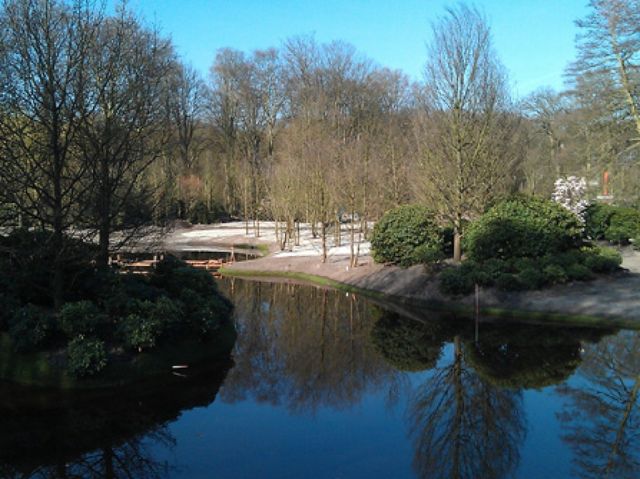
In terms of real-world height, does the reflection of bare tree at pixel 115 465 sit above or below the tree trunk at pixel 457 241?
below

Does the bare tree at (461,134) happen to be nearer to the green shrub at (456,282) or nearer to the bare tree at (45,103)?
the green shrub at (456,282)

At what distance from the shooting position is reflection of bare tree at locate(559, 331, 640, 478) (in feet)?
26.1

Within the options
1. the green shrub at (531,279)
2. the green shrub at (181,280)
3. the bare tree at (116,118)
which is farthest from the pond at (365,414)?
the bare tree at (116,118)

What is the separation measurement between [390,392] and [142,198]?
7.62 meters

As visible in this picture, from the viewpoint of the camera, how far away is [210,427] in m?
9.57

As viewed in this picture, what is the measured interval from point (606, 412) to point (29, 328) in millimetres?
10935

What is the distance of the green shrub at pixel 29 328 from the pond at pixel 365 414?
0.97m

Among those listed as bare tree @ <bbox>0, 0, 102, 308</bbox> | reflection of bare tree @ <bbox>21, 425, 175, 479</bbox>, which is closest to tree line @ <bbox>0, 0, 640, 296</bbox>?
bare tree @ <bbox>0, 0, 102, 308</bbox>

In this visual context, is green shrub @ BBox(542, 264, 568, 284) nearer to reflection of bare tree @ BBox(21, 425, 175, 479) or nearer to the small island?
the small island

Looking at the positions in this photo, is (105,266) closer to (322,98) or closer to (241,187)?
(322,98)

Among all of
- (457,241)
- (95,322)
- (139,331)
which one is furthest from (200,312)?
(457,241)

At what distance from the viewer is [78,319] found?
11.2 meters

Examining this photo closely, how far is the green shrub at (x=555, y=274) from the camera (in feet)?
59.6

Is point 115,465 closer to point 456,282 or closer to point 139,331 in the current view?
point 139,331
